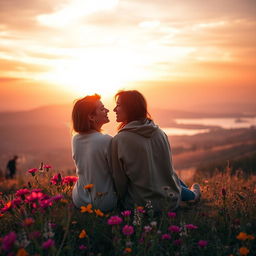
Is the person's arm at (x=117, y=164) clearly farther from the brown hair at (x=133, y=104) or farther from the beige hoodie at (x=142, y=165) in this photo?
the brown hair at (x=133, y=104)

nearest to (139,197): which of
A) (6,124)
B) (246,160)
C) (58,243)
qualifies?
(58,243)

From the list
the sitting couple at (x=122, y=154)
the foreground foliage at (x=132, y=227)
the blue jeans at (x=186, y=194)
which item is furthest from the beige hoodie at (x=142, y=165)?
the blue jeans at (x=186, y=194)

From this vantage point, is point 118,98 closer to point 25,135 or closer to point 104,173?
point 104,173

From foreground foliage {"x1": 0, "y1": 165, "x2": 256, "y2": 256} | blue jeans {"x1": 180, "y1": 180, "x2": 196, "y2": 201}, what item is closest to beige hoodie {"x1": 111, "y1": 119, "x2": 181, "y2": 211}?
foreground foliage {"x1": 0, "y1": 165, "x2": 256, "y2": 256}

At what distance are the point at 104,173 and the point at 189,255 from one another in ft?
4.97

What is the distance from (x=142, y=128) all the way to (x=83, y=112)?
0.76m

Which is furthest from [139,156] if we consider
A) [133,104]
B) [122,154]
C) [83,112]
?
[83,112]

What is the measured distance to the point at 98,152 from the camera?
4707 mm

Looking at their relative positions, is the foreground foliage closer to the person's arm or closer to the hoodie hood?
the person's arm

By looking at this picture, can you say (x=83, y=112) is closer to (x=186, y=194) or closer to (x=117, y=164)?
(x=117, y=164)

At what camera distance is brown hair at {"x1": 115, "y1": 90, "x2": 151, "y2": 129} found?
15.2ft

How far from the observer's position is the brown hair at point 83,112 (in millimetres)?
4629

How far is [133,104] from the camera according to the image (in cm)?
465

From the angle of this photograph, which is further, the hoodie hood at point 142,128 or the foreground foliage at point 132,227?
the hoodie hood at point 142,128
